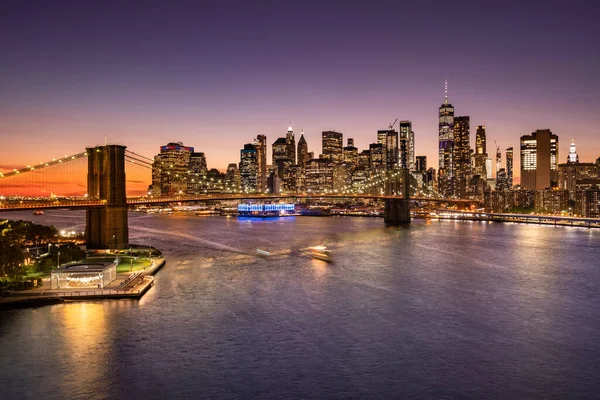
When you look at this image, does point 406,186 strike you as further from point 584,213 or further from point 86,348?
point 86,348

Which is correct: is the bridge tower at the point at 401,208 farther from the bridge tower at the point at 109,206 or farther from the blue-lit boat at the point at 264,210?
the bridge tower at the point at 109,206

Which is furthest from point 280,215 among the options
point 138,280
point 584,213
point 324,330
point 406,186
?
point 324,330

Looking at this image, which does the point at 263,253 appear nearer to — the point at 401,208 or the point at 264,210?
the point at 401,208

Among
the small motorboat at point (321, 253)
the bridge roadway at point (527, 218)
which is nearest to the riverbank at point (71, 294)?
the small motorboat at point (321, 253)

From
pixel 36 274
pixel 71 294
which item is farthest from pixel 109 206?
pixel 71 294

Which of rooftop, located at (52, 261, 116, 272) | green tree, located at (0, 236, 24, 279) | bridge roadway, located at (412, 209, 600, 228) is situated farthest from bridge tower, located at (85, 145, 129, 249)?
bridge roadway, located at (412, 209, 600, 228)
